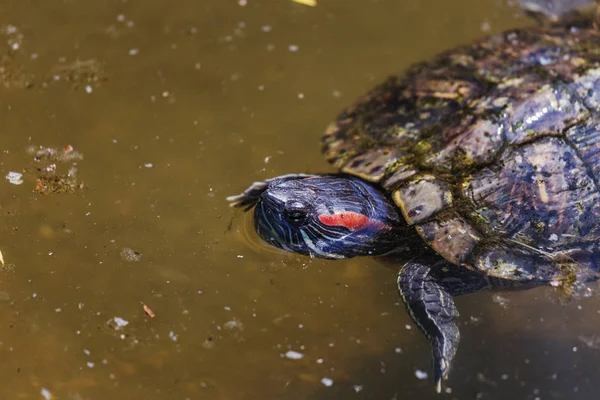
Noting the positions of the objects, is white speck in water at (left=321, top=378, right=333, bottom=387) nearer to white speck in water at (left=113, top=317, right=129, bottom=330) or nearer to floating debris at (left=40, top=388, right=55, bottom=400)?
white speck in water at (left=113, top=317, right=129, bottom=330)

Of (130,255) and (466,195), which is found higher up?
(466,195)

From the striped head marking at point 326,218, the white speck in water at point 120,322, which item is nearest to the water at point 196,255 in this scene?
the white speck in water at point 120,322

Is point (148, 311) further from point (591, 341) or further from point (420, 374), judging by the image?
point (591, 341)

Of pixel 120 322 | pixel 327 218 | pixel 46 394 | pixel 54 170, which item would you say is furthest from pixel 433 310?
pixel 54 170

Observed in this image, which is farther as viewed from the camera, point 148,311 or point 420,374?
point 148,311

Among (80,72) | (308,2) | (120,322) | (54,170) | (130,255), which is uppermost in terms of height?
(308,2)

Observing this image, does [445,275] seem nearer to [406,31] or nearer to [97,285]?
[97,285]

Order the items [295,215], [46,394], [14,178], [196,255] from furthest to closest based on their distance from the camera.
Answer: [14,178]
[196,255]
[295,215]
[46,394]

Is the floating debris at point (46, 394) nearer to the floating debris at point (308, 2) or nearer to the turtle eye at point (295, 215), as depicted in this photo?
the turtle eye at point (295, 215)
